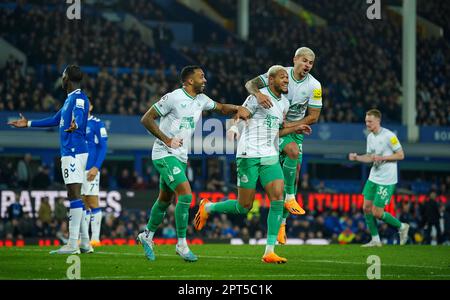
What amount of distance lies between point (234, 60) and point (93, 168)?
25595 mm

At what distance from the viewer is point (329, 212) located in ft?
117

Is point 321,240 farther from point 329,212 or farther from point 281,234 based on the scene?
point 281,234

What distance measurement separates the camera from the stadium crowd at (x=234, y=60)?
35.7 metres

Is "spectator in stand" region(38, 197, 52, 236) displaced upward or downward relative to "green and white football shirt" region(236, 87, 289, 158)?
downward

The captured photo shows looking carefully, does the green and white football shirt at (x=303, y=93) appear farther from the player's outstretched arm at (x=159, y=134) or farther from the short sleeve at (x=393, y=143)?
the short sleeve at (x=393, y=143)

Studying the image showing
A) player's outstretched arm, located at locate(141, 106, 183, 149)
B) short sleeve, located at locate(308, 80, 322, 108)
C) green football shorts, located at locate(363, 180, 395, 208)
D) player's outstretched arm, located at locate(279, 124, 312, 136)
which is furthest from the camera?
green football shorts, located at locate(363, 180, 395, 208)

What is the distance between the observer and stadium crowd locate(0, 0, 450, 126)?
35.7 metres

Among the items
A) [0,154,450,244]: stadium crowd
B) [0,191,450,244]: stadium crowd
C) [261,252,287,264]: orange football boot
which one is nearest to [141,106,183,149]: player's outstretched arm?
[261,252,287,264]: orange football boot

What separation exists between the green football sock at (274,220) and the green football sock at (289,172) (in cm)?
258

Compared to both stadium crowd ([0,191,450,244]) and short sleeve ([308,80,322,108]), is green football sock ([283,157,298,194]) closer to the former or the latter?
short sleeve ([308,80,322,108])

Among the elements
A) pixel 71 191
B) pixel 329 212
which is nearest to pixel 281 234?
pixel 71 191

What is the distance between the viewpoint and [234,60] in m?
41.4

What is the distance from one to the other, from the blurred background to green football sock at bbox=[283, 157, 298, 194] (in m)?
13.7

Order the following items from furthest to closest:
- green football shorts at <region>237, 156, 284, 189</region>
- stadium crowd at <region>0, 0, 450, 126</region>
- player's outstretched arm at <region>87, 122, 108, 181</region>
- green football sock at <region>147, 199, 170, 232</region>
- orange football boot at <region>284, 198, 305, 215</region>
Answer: stadium crowd at <region>0, 0, 450, 126</region>
player's outstretched arm at <region>87, 122, 108, 181</region>
orange football boot at <region>284, 198, 305, 215</region>
green football sock at <region>147, 199, 170, 232</region>
green football shorts at <region>237, 156, 284, 189</region>
